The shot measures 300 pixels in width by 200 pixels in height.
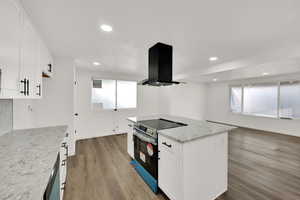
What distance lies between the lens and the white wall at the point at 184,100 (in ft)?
17.7

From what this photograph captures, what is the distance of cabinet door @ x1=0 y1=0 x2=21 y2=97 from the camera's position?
0.88 m

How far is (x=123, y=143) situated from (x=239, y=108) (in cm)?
563

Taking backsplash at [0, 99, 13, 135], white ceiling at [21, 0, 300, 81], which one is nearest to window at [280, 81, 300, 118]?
white ceiling at [21, 0, 300, 81]

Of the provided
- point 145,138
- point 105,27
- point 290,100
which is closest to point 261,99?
point 290,100

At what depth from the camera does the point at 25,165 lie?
0.87 m

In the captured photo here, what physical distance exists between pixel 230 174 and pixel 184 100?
397cm

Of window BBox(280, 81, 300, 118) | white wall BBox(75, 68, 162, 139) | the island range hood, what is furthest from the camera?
window BBox(280, 81, 300, 118)

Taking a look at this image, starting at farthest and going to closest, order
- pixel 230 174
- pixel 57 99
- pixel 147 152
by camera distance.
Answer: pixel 57 99, pixel 230 174, pixel 147 152

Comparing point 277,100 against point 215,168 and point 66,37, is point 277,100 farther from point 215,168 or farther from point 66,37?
point 66,37

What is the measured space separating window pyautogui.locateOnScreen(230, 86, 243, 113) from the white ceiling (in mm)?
3776

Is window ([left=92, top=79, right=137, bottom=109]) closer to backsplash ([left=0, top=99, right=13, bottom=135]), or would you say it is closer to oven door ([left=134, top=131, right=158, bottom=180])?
oven door ([left=134, top=131, right=158, bottom=180])

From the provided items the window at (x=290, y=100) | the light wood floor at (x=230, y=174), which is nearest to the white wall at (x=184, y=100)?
the light wood floor at (x=230, y=174)

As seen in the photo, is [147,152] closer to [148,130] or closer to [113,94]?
[148,130]

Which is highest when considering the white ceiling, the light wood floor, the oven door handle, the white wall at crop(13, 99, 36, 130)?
the white ceiling
